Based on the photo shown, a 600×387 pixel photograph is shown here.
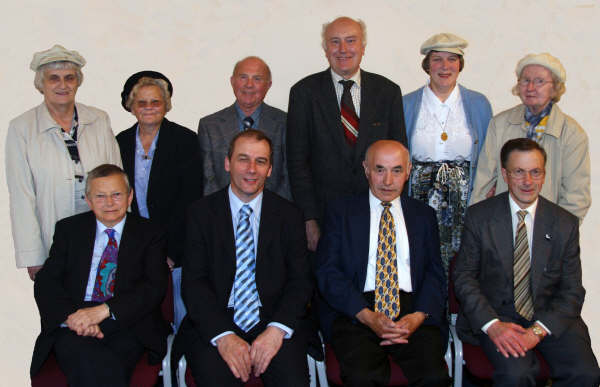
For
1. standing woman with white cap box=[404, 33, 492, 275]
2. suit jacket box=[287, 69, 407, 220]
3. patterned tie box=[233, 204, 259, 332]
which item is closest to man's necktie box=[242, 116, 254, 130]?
suit jacket box=[287, 69, 407, 220]

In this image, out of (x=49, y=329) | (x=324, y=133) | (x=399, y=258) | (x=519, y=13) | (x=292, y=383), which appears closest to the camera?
(x=292, y=383)

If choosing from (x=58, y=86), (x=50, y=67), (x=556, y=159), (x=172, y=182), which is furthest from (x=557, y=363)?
(x=50, y=67)

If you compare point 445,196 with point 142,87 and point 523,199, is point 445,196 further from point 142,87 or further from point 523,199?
point 142,87

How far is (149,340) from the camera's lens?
277 cm

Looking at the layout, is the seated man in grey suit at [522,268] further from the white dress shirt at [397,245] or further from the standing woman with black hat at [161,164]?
the standing woman with black hat at [161,164]

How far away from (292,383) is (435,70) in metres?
2.12

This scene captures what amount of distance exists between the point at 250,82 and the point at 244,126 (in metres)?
0.29

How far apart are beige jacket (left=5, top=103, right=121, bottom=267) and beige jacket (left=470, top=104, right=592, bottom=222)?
2397 millimetres

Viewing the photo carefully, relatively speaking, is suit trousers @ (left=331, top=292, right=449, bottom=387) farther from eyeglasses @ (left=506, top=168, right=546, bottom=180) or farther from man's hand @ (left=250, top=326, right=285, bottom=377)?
eyeglasses @ (left=506, top=168, right=546, bottom=180)

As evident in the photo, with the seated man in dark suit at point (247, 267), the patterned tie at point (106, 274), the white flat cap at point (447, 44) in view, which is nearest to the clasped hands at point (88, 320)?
the patterned tie at point (106, 274)

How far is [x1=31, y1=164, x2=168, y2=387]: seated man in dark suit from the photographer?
2.66m

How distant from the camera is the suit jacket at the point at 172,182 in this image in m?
3.38

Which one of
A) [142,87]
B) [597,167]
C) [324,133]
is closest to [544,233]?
[324,133]

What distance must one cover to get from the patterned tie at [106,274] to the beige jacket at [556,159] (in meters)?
2.15
